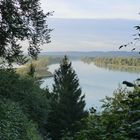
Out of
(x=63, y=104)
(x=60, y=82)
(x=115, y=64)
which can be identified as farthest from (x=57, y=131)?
(x=115, y=64)

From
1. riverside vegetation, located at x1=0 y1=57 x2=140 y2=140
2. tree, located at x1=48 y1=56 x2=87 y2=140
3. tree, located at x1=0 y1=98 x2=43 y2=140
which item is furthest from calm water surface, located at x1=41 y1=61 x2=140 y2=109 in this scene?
tree, located at x1=0 y1=98 x2=43 y2=140

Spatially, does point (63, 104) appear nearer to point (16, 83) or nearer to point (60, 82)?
point (60, 82)

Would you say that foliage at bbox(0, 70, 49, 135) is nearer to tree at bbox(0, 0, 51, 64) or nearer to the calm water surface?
tree at bbox(0, 0, 51, 64)

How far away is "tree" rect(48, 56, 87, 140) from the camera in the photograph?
4325 cm

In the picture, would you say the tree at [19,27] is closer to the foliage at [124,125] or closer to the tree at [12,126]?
the tree at [12,126]

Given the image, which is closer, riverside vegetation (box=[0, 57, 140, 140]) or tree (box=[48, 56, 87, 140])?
riverside vegetation (box=[0, 57, 140, 140])

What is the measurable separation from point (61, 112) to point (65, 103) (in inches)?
55.6

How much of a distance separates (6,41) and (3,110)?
3.51m

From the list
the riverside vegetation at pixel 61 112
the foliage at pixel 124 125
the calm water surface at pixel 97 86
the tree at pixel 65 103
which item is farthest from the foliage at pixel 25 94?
the calm water surface at pixel 97 86

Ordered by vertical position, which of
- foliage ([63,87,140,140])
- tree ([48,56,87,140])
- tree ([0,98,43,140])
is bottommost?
tree ([48,56,87,140])

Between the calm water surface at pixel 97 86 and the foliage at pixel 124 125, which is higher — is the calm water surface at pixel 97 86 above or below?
below

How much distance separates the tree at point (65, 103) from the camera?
4325 centimetres

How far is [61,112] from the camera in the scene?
4475 cm

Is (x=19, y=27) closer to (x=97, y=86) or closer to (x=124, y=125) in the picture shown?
(x=124, y=125)
